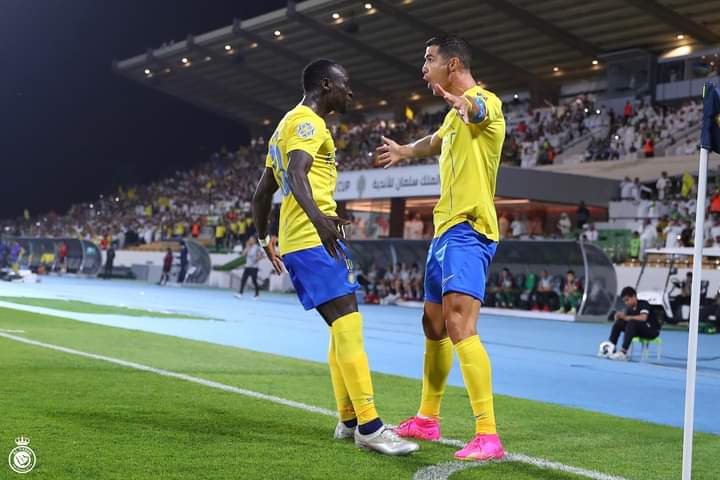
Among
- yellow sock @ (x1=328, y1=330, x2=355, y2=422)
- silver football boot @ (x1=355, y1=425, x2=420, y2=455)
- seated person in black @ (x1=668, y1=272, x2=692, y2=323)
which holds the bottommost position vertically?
silver football boot @ (x1=355, y1=425, x2=420, y2=455)

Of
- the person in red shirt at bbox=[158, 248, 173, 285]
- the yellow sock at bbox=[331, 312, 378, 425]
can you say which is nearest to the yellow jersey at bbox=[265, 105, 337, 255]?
the yellow sock at bbox=[331, 312, 378, 425]

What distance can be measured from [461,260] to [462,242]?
12 centimetres

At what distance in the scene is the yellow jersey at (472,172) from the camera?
16.3ft

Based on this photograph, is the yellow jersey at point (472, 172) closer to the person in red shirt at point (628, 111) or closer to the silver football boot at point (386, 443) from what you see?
the silver football boot at point (386, 443)

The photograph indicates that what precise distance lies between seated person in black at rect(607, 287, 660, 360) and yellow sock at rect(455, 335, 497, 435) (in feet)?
26.0

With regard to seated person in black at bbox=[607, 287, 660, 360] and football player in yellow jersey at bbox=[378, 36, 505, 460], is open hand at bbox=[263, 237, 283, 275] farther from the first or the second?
seated person in black at bbox=[607, 287, 660, 360]

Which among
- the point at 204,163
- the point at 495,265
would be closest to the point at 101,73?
the point at 204,163

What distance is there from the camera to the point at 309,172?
4.98 meters

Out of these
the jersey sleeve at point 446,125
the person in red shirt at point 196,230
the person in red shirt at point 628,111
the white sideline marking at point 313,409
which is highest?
the person in red shirt at point 628,111

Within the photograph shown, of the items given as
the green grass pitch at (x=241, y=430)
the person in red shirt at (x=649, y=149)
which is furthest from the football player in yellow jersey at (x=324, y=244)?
the person in red shirt at (x=649, y=149)

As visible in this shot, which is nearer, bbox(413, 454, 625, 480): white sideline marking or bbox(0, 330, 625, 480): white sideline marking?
bbox(413, 454, 625, 480): white sideline marking

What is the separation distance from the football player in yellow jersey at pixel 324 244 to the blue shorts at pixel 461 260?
0.52 meters

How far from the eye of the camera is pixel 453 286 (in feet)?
15.8

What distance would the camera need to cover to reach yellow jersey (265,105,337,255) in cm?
482
